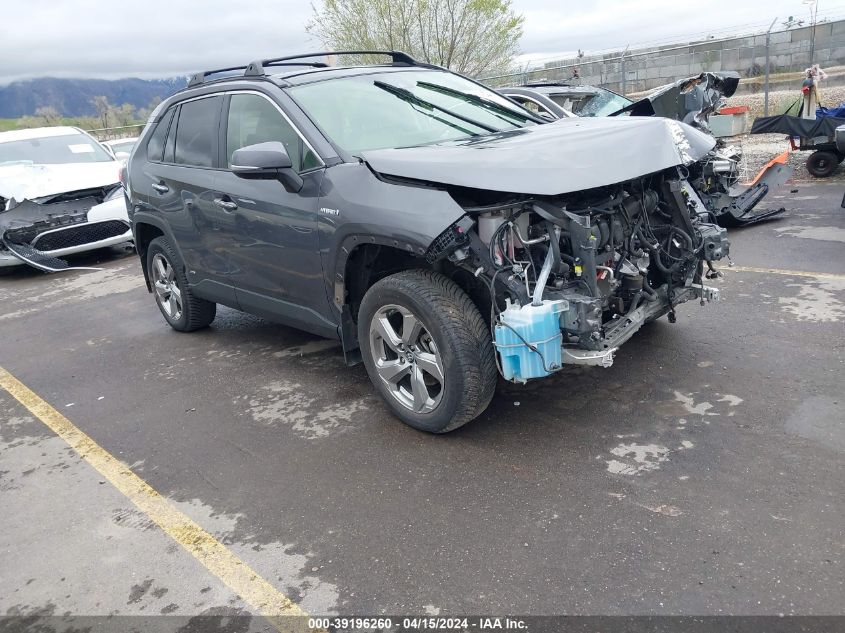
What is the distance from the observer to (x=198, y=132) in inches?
208

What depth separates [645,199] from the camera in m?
4.03

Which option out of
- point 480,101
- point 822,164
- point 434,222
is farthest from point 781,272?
point 822,164

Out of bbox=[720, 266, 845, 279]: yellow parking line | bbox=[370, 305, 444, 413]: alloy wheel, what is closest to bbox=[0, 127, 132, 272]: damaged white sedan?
bbox=[370, 305, 444, 413]: alloy wheel

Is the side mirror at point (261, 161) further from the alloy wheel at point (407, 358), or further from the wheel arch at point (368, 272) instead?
the alloy wheel at point (407, 358)

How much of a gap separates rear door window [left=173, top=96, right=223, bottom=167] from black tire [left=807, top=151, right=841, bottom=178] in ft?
30.8

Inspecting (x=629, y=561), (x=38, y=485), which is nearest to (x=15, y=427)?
(x=38, y=485)

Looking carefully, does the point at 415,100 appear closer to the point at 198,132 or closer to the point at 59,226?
the point at 198,132

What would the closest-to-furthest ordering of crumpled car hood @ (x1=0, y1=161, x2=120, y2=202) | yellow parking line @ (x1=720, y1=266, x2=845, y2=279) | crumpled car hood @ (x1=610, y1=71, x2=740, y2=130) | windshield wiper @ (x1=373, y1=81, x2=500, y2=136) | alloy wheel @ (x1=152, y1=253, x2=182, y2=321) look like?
windshield wiper @ (x1=373, y1=81, x2=500, y2=136)
yellow parking line @ (x1=720, y1=266, x2=845, y2=279)
alloy wheel @ (x1=152, y1=253, x2=182, y2=321)
crumpled car hood @ (x1=610, y1=71, x2=740, y2=130)
crumpled car hood @ (x1=0, y1=161, x2=120, y2=202)

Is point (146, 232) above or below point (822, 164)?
above

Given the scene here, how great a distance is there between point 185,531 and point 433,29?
19.6 meters

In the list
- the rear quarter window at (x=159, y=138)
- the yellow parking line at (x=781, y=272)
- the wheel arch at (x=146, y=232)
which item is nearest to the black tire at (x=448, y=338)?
the wheel arch at (x=146, y=232)

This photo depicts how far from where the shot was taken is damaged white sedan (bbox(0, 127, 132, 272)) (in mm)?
9398

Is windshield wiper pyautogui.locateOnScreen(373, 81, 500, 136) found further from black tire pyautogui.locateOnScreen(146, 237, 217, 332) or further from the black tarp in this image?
the black tarp

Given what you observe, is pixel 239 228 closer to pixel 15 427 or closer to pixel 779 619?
pixel 15 427
